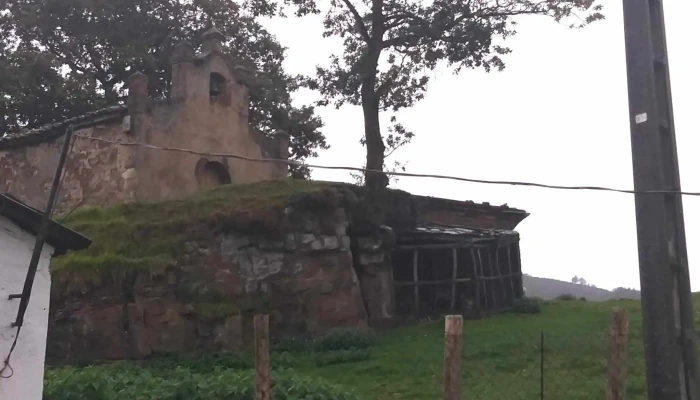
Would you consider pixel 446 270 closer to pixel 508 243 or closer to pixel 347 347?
pixel 508 243

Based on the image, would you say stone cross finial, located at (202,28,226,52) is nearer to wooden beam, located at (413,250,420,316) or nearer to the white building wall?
wooden beam, located at (413,250,420,316)

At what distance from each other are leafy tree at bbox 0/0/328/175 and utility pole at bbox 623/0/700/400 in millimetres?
20645

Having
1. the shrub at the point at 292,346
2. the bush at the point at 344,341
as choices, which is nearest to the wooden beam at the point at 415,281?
the bush at the point at 344,341

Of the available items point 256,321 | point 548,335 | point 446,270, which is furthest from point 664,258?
point 446,270

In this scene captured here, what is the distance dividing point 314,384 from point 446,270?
11069 mm

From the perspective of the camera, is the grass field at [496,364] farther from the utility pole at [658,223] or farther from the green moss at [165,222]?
the utility pole at [658,223]

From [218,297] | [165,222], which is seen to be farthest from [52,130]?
[218,297]

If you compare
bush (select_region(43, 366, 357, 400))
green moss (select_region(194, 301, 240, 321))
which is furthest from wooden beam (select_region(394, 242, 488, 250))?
bush (select_region(43, 366, 357, 400))

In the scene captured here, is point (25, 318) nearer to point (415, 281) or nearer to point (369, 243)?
point (369, 243)

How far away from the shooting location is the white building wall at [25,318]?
639 cm

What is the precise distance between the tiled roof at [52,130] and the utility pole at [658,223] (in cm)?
1617

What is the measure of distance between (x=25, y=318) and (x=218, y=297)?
9.24 m

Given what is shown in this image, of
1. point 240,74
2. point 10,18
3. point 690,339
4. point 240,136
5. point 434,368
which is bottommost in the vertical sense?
point 434,368

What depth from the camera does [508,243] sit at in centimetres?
2256
